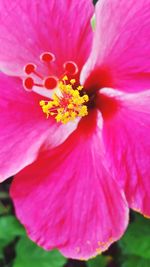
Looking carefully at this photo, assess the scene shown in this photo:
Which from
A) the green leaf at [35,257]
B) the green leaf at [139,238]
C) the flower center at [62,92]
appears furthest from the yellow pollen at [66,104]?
the green leaf at [35,257]

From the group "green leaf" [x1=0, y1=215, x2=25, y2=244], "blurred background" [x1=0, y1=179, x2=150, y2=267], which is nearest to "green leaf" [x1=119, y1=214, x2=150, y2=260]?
"blurred background" [x1=0, y1=179, x2=150, y2=267]

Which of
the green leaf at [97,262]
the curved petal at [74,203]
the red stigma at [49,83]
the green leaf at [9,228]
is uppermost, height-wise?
the red stigma at [49,83]

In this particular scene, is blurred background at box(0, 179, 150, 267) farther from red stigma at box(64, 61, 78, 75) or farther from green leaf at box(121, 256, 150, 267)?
red stigma at box(64, 61, 78, 75)

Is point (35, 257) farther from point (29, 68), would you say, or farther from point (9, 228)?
point (29, 68)

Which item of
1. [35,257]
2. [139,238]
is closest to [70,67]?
[139,238]

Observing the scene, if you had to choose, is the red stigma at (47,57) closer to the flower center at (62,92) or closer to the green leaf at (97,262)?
the flower center at (62,92)

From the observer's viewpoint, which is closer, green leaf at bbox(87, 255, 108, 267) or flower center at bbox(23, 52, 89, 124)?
flower center at bbox(23, 52, 89, 124)
